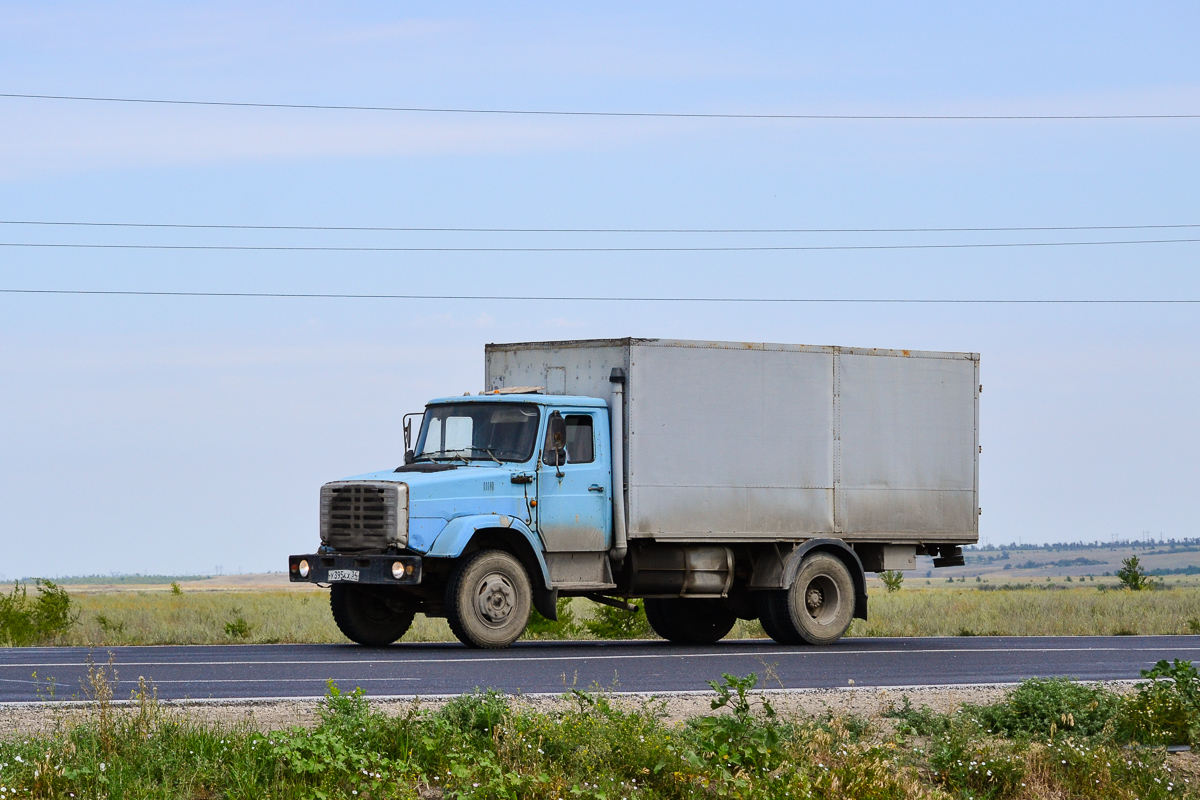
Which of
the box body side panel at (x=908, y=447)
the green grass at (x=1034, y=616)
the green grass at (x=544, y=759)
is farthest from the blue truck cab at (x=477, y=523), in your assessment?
the green grass at (x=544, y=759)

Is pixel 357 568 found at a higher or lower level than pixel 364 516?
lower

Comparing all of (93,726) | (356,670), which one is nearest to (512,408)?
(356,670)

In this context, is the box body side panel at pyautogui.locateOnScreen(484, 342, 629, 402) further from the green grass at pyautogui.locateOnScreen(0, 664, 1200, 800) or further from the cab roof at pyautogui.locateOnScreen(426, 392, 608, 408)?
the green grass at pyautogui.locateOnScreen(0, 664, 1200, 800)

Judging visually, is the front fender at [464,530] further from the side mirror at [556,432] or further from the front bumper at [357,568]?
the side mirror at [556,432]

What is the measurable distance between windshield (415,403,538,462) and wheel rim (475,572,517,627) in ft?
4.87

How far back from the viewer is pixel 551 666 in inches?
635

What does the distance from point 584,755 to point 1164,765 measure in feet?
11.7

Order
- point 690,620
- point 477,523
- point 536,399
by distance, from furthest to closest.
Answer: point 690,620 < point 536,399 < point 477,523

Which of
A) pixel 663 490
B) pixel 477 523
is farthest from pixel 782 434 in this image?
pixel 477 523

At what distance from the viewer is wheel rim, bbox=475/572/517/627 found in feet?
61.0

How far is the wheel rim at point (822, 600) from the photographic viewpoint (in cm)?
2114

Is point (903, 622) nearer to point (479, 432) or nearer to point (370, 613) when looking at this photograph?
point (479, 432)

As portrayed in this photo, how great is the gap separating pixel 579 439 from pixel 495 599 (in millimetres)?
2232

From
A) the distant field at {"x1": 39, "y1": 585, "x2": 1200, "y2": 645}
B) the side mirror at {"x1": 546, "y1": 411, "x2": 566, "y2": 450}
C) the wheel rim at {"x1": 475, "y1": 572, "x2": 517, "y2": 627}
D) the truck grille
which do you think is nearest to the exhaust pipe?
the side mirror at {"x1": 546, "y1": 411, "x2": 566, "y2": 450}
